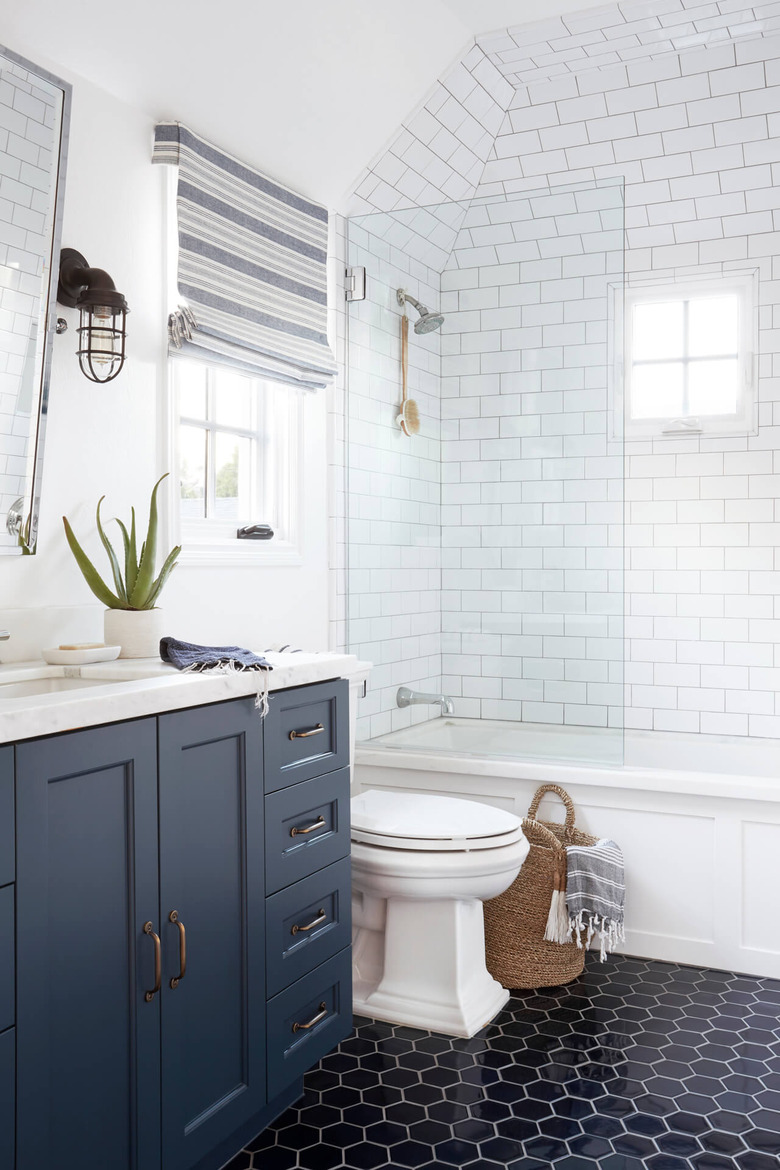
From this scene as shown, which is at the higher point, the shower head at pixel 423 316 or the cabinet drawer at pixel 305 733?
the shower head at pixel 423 316

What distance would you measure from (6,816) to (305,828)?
0.83 metres

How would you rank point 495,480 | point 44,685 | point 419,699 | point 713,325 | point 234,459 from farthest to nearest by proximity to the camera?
point 713,325
point 419,699
point 495,480
point 234,459
point 44,685

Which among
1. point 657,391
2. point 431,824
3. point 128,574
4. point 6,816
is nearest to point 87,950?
point 6,816

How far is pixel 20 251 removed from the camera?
1913 millimetres

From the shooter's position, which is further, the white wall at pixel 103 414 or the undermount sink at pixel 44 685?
the white wall at pixel 103 414

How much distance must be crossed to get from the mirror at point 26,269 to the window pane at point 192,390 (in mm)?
653

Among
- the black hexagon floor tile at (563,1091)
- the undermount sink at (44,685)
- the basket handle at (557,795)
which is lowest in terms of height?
the black hexagon floor tile at (563,1091)

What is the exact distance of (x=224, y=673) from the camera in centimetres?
184

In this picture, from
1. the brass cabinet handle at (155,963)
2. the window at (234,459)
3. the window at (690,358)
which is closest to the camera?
the brass cabinet handle at (155,963)

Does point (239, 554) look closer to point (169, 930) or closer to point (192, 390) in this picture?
point (192, 390)

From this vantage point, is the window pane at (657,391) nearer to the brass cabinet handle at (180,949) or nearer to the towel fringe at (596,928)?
the towel fringe at (596,928)

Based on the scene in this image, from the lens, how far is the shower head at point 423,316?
3.22 m

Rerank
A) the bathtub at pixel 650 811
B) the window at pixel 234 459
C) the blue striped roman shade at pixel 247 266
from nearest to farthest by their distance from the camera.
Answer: the blue striped roman shade at pixel 247 266
the window at pixel 234 459
the bathtub at pixel 650 811

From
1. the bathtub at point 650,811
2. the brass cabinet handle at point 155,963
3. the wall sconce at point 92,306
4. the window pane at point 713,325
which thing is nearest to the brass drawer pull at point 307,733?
the brass cabinet handle at point 155,963
